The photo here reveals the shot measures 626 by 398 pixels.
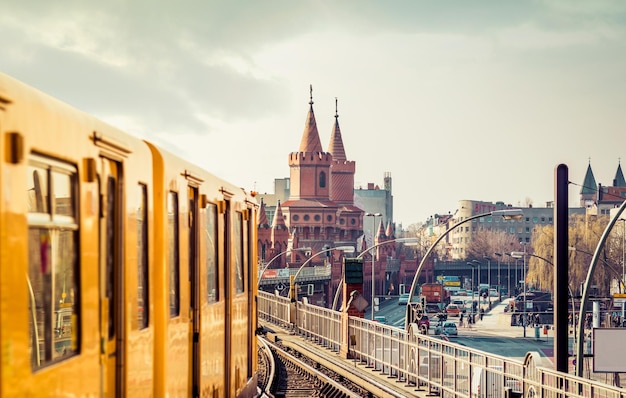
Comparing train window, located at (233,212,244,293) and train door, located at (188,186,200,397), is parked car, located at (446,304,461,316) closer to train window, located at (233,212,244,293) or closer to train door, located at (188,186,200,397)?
train window, located at (233,212,244,293)

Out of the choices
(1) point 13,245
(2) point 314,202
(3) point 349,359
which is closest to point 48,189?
(1) point 13,245

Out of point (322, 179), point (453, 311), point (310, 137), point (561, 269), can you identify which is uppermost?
point (310, 137)

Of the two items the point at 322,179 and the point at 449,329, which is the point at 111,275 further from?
the point at 322,179

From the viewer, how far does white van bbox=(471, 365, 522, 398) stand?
1522cm

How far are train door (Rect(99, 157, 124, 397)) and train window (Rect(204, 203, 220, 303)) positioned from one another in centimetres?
326

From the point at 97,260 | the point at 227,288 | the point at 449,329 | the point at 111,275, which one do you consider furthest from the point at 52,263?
the point at 449,329

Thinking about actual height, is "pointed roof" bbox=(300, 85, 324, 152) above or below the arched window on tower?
above

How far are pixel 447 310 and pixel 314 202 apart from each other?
59.0 metres

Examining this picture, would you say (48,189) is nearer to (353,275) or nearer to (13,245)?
(13,245)

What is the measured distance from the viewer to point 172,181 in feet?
28.4

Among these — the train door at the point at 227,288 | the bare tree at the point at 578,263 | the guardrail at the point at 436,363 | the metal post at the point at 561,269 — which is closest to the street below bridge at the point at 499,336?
the bare tree at the point at 578,263

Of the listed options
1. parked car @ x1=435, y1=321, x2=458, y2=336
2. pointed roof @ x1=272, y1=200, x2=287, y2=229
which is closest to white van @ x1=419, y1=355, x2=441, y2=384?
parked car @ x1=435, y1=321, x2=458, y2=336

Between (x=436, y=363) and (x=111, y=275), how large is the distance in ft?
45.6

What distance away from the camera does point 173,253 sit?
8586mm
